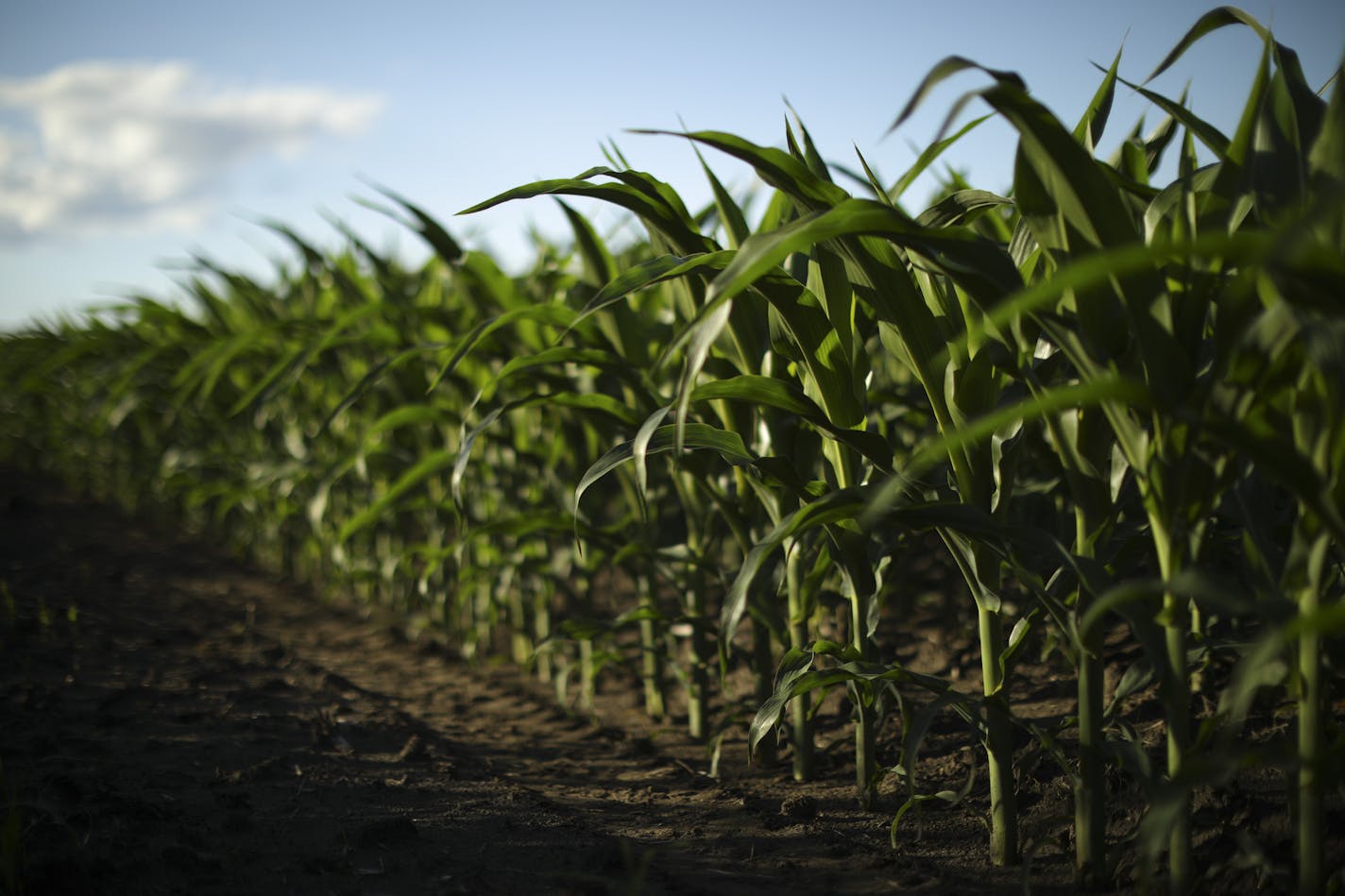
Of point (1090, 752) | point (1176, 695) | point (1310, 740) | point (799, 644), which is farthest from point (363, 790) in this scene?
point (1310, 740)

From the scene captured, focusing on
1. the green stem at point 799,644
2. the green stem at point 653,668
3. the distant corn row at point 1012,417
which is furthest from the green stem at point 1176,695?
the green stem at point 653,668

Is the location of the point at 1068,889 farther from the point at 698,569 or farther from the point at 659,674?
the point at 659,674

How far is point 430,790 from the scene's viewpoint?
1542mm

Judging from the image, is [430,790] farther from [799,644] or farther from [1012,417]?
[1012,417]

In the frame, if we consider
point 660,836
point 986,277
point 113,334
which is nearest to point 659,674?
point 660,836

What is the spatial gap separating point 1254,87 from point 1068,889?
0.99 metres

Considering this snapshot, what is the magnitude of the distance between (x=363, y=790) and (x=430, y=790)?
0.39ft

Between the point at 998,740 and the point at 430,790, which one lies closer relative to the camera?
the point at 998,740

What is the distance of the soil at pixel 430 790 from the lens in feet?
3.79

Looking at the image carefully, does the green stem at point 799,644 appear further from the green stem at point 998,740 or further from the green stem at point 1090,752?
the green stem at point 1090,752

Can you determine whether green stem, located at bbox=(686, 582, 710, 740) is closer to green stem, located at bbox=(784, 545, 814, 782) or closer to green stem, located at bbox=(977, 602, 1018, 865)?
green stem, located at bbox=(784, 545, 814, 782)

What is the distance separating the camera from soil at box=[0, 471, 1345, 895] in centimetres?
115

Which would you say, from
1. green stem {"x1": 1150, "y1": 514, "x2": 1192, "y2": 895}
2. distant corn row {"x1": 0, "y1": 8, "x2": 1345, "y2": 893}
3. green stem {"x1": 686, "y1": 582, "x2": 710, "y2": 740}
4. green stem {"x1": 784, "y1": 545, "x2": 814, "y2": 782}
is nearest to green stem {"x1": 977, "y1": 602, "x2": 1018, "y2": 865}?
distant corn row {"x1": 0, "y1": 8, "x2": 1345, "y2": 893}

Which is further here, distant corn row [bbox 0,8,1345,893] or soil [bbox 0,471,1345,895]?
soil [bbox 0,471,1345,895]
